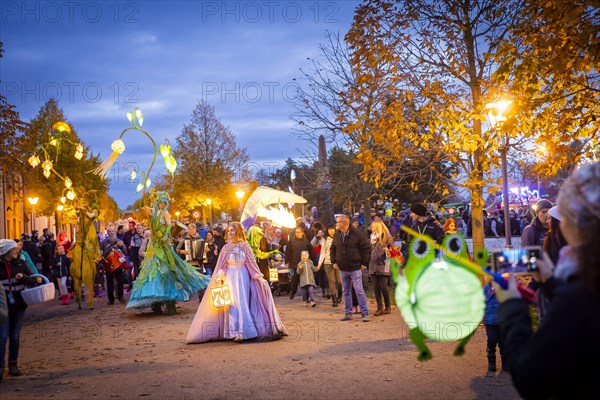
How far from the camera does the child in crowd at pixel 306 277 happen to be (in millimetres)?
16281

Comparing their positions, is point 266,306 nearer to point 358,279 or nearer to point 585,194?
point 358,279

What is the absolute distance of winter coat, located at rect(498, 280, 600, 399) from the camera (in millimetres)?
2205

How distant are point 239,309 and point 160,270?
442 cm

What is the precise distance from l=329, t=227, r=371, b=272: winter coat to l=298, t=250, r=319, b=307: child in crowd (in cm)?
320

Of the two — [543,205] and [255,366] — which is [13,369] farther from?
[543,205]

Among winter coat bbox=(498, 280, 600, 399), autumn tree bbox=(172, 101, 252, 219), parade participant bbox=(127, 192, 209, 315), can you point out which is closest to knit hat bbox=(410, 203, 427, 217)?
parade participant bbox=(127, 192, 209, 315)

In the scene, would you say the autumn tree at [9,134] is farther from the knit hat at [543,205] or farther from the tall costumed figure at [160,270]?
the knit hat at [543,205]

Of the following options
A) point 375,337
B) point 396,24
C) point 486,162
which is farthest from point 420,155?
point 375,337

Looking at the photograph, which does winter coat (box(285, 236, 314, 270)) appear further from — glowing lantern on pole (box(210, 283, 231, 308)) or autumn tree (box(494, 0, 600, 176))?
autumn tree (box(494, 0, 600, 176))

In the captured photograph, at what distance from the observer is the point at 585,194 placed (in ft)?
7.84

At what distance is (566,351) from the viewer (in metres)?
2.23

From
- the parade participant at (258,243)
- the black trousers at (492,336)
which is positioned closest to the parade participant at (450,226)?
the black trousers at (492,336)

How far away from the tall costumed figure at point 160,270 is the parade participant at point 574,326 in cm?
1195

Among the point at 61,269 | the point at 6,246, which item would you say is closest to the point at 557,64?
the point at 6,246
